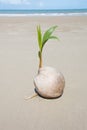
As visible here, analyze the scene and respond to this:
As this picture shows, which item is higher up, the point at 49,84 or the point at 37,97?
the point at 49,84

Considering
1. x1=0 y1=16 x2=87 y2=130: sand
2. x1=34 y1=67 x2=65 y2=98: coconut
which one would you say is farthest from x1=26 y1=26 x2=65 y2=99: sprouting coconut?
x1=0 y1=16 x2=87 y2=130: sand

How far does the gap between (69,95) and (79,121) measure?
0.74 metres

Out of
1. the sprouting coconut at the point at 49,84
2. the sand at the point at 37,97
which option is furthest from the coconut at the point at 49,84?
the sand at the point at 37,97

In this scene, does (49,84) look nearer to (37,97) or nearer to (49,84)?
(49,84)

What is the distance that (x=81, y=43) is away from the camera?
761 cm

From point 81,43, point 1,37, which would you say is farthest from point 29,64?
point 1,37

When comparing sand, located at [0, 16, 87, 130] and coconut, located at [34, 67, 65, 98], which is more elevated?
coconut, located at [34, 67, 65, 98]

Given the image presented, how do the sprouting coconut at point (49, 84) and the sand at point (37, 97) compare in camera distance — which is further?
the sprouting coconut at point (49, 84)

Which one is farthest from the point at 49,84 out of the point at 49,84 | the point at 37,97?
the point at 37,97

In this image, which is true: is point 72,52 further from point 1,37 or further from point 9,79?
point 1,37

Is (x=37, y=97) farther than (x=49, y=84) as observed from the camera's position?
Yes

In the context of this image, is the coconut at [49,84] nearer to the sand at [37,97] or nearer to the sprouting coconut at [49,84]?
the sprouting coconut at [49,84]

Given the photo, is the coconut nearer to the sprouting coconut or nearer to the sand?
the sprouting coconut

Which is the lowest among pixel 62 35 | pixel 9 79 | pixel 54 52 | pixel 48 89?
pixel 62 35
